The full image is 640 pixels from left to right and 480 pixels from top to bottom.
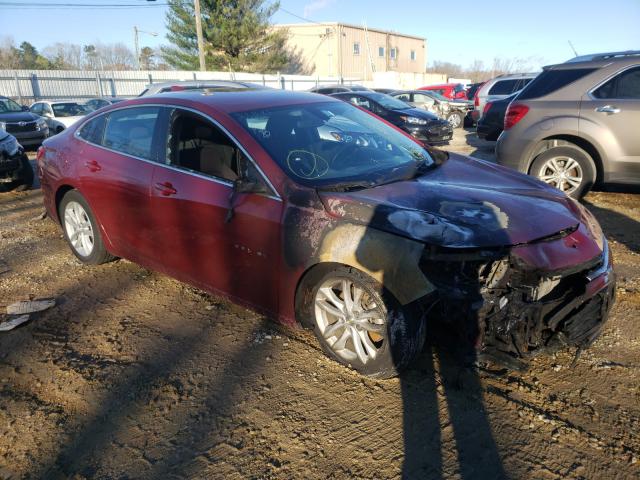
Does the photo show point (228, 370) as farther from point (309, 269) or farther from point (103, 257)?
point (103, 257)

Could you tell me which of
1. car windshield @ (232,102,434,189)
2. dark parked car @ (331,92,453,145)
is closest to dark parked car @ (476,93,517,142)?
dark parked car @ (331,92,453,145)

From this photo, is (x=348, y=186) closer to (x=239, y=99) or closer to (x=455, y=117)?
(x=239, y=99)

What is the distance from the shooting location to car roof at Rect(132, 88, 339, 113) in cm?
347

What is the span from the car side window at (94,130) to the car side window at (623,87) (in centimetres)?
555

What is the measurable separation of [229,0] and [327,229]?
36054 millimetres

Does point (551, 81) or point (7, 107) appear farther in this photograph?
point (7, 107)

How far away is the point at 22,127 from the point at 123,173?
1126 centimetres

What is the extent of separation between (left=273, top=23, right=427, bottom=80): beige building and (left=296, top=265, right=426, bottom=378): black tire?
1949 inches

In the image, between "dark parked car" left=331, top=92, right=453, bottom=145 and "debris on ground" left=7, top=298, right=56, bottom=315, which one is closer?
"debris on ground" left=7, top=298, right=56, bottom=315

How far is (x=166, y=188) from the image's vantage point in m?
3.45

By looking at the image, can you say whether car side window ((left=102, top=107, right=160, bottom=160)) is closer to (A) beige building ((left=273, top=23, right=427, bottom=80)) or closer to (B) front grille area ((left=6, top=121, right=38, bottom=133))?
(B) front grille area ((left=6, top=121, right=38, bottom=133))

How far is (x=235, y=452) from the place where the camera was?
2.32 metres

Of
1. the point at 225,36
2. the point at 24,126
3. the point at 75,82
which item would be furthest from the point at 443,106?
the point at 225,36

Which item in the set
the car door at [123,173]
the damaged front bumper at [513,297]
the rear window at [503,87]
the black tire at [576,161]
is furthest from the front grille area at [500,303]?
the rear window at [503,87]
